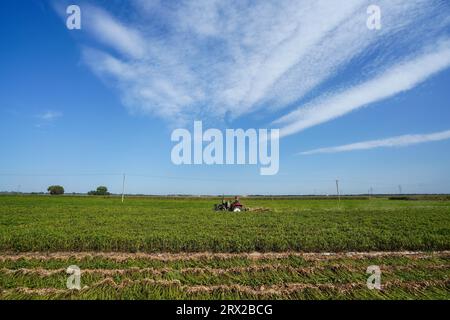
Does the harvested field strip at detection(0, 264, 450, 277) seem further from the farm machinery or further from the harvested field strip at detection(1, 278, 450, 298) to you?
the farm machinery

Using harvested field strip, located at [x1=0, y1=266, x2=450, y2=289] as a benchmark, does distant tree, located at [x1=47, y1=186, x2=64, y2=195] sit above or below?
above

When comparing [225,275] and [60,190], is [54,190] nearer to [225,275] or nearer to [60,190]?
[60,190]

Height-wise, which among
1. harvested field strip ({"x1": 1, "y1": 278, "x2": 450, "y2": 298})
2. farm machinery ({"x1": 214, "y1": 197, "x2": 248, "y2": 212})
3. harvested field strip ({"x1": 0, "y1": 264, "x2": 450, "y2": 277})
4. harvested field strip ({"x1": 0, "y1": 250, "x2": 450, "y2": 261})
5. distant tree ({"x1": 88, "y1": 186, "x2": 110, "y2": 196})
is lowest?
harvested field strip ({"x1": 1, "y1": 278, "x2": 450, "y2": 298})

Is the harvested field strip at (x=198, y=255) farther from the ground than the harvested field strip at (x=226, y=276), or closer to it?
farther from the ground

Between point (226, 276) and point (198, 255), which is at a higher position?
point (198, 255)

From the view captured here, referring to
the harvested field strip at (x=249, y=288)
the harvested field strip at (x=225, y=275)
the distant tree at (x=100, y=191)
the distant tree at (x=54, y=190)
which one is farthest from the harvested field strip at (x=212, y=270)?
the distant tree at (x=54, y=190)

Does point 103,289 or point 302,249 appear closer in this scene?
point 103,289

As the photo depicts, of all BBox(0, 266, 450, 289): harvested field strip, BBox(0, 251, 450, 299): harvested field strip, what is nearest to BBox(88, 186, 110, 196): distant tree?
BBox(0, 251, 450, 299): harvested field strip

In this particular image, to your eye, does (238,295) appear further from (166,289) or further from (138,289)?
(138,289)

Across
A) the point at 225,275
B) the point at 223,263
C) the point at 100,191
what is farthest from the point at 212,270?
the point at 100,191

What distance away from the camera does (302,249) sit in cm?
1067

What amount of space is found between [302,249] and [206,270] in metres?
4.60

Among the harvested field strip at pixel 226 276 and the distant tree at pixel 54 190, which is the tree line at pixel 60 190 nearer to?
the distant tree at pixel 54 190
